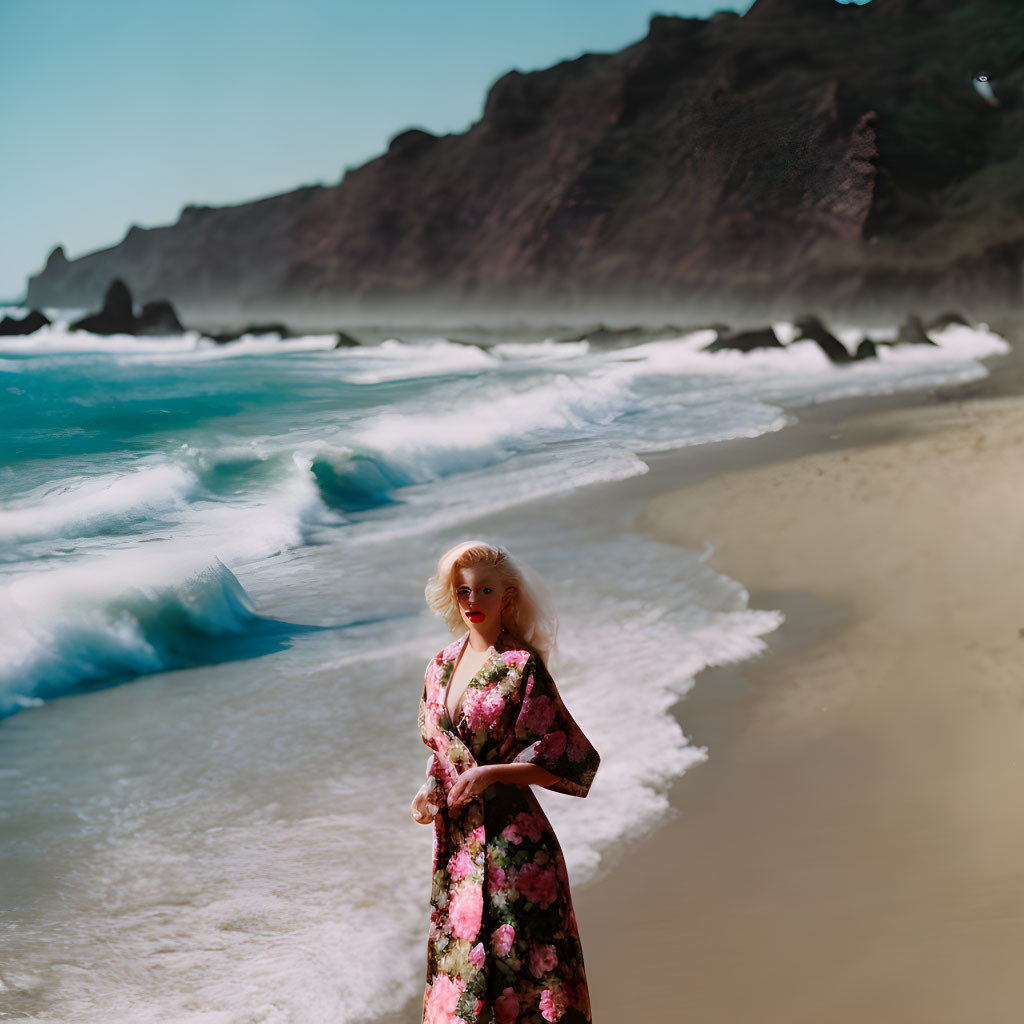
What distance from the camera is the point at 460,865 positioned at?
138 centimetres

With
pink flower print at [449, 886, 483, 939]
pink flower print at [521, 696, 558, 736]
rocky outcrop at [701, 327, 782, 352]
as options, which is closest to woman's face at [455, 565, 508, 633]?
pink flower print at [521, 696, 558, 736]

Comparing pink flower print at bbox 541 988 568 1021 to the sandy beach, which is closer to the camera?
pink flower print at bbox 541 988 568 1021

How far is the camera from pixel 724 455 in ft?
27.0

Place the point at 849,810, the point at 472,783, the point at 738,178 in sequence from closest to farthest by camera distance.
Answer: the point at 472,783, the point at 849,810, the point at 738,178

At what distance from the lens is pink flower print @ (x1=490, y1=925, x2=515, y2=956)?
1.33 meters

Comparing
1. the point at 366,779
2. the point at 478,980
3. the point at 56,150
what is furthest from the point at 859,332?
the point at 478,980

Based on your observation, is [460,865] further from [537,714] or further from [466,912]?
[537,714]

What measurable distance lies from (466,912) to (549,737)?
0.26 m

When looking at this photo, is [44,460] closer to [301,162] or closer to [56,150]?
[56,150]

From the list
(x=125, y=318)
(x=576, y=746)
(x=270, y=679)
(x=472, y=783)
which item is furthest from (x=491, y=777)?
(x=125, y=318)

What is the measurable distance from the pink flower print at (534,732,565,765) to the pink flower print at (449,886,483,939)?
0.65ft

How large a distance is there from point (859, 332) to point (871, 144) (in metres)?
5.76

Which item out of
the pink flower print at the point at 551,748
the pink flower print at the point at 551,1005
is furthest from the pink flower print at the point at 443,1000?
the pink flower print at the point at 551,748

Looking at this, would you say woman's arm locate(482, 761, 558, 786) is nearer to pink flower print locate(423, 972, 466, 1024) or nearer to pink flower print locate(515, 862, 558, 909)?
pink flower print locate(515, 862, 558, 909)
